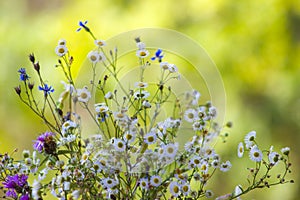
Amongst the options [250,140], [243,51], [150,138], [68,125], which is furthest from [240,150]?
[243,51]

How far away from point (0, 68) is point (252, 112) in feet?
3.23

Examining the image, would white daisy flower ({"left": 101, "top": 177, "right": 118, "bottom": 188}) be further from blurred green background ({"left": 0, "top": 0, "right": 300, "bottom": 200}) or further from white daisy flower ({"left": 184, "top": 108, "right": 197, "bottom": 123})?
blurred green background ({"left": 0, "top": 0, "right": 300, "bottom": 200})

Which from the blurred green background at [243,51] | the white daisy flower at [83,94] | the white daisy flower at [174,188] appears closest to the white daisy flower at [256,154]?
the white daisy flower at [174,188]

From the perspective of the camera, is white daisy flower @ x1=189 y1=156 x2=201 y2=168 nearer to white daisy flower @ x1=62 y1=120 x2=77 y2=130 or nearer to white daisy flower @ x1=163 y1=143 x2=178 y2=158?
white daisy flower @ x1=163 y1=143 x2=178 y2=158

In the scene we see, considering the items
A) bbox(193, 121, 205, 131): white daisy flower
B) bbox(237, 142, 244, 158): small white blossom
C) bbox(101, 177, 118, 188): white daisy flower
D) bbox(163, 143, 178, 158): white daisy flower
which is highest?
bbox(193, 121, 205, 131): white daisy flower

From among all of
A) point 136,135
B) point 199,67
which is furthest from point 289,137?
point 136,135

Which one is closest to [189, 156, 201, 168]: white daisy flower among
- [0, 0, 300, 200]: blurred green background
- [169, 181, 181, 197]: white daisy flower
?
[169, 181, 181, 197]: white daisy flower

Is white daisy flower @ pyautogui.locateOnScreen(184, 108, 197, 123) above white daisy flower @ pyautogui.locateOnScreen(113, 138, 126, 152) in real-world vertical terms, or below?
above

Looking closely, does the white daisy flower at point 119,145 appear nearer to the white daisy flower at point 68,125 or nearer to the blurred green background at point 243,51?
the white daisy flower at point 68,125

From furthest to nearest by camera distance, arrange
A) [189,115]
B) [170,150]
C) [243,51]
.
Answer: [243,51], [189,115], [170,150]

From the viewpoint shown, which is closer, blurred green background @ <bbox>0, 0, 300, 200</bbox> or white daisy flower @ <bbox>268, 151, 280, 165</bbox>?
white daisy flower @ <bbox>268, 151, 280, 165</bbox>

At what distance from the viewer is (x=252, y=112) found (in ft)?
6.51

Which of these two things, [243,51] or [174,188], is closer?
[174,188]

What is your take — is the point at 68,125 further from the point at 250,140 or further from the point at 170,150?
the point at 250,140
